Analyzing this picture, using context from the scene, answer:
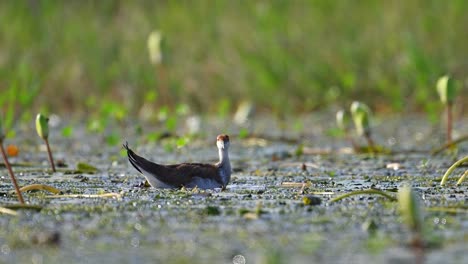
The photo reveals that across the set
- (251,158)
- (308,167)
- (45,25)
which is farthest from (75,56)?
(308,167)

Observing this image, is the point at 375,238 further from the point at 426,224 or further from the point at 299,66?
the point at 299,66

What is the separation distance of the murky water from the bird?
3.6 inches

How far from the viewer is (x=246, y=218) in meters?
4.75

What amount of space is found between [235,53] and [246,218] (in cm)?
842

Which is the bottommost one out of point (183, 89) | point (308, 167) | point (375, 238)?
point (375, 238)

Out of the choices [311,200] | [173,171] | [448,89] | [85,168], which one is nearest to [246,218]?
[311,200]

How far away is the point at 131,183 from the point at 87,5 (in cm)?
911

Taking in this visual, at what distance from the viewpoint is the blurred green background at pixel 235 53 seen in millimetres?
12078

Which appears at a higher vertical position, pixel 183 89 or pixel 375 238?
pixel 183 89

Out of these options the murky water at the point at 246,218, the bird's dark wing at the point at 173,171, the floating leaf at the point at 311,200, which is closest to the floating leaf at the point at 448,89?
the murky water at the point at 246,218

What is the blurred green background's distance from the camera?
12.1 m

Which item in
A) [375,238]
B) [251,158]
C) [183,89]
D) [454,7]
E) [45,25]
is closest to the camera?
[375,238]

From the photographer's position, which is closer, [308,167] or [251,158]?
[308,167]

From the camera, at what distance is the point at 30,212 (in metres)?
5.02
